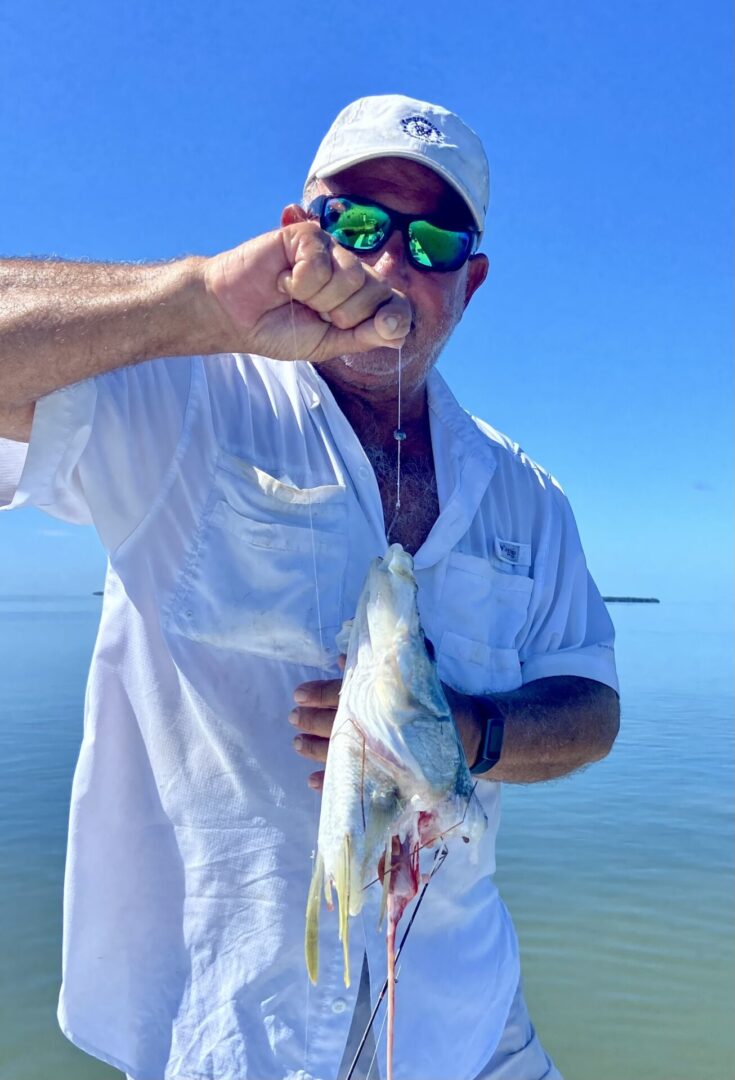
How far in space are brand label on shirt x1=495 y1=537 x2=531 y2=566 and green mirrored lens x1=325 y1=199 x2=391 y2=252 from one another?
111 centimetres

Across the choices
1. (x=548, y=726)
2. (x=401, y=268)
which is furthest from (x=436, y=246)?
(x=548, y=726)

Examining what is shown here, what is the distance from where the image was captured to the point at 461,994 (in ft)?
8.10

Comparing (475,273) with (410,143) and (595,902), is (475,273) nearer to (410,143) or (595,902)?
(410,143)

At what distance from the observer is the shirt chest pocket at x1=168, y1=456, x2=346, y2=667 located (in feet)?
7.51

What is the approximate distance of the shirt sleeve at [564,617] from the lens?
3.01 metres

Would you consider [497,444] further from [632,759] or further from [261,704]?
[632,759]

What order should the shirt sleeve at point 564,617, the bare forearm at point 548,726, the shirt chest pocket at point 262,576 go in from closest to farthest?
the shirt chest pocket at point 262,576, the bare forearm at point 548,726, the shirt sleeve at point 564,617

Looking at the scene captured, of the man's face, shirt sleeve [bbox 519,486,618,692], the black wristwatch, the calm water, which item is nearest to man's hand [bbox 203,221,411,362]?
the man's face

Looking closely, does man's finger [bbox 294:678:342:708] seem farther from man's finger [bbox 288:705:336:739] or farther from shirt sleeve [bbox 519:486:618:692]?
shirt sleeve [bbox 519:486:618:692]

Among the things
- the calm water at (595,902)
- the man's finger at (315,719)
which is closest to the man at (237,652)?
the man's finger at (315,719)

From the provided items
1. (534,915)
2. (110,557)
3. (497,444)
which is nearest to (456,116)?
(497,444)

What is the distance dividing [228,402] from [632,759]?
33.9ft

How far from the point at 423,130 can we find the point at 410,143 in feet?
0.39

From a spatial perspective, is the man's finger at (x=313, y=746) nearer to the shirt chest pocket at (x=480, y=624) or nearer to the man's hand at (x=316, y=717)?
the man's hand at (x=316, y=717)
